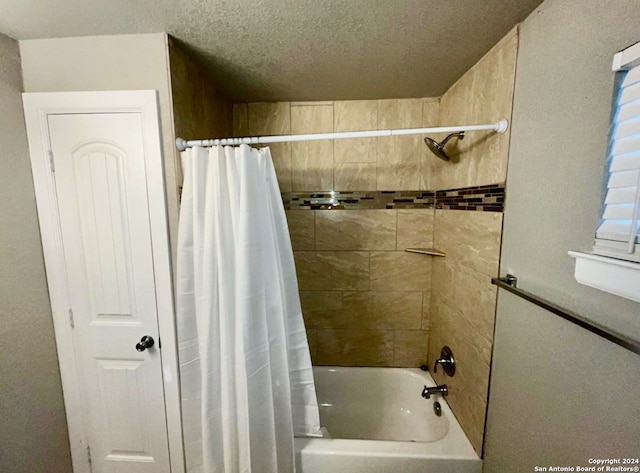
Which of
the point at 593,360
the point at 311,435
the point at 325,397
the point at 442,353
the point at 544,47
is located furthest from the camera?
the point at 325,397

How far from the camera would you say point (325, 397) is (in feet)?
6.40

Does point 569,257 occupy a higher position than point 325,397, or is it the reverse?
point 569,257

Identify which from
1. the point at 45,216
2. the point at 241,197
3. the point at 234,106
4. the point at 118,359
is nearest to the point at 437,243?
the point at 241,197

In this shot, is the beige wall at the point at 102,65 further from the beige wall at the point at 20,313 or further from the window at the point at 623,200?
the window at the point at 623,200

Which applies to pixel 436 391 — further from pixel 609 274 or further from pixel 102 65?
pixel 102 65

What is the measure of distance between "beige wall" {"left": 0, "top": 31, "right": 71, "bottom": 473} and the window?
2016 millimetres

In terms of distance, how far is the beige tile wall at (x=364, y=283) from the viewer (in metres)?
1.83

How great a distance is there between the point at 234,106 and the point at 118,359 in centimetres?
169

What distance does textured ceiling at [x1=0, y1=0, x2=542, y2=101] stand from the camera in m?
0.89

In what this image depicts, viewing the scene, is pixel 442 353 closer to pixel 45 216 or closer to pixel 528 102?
pixel 528 102

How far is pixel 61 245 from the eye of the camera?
3.78 feet

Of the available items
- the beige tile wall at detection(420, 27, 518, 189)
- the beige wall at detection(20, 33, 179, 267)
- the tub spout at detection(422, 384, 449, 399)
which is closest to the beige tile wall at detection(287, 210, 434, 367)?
the tub spout at detection(422, 384, 449, 399)

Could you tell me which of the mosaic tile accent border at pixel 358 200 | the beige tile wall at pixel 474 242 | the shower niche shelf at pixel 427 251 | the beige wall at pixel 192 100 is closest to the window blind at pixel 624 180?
the beige tile wall at pixel 474 242

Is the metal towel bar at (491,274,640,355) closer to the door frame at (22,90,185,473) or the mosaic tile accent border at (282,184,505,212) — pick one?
the mosaic tile accent border at (282,184,505,212)
